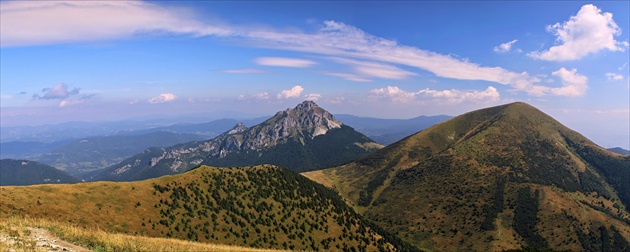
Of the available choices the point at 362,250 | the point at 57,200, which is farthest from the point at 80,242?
the point at 362,250

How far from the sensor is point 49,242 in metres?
24.4

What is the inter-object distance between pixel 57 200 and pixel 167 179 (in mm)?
41153

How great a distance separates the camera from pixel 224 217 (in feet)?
350

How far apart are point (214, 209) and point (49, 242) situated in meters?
88.4

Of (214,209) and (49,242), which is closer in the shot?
(49,242)

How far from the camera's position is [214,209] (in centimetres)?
10894

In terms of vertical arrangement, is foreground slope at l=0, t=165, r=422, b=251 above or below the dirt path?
below

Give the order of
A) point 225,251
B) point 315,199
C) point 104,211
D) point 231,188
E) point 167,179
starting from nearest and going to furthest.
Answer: point 225,251
point 104,211
point 167,179
point 231,188
point 315,199

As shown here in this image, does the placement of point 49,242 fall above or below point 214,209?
above

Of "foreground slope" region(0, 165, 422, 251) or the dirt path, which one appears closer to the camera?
the dirt path

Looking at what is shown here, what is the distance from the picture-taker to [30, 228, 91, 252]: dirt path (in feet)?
76.3

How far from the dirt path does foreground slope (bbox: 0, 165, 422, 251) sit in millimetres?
50933

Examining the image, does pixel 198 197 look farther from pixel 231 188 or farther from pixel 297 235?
pixel 297 235

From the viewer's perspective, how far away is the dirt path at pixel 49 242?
23.2 m
